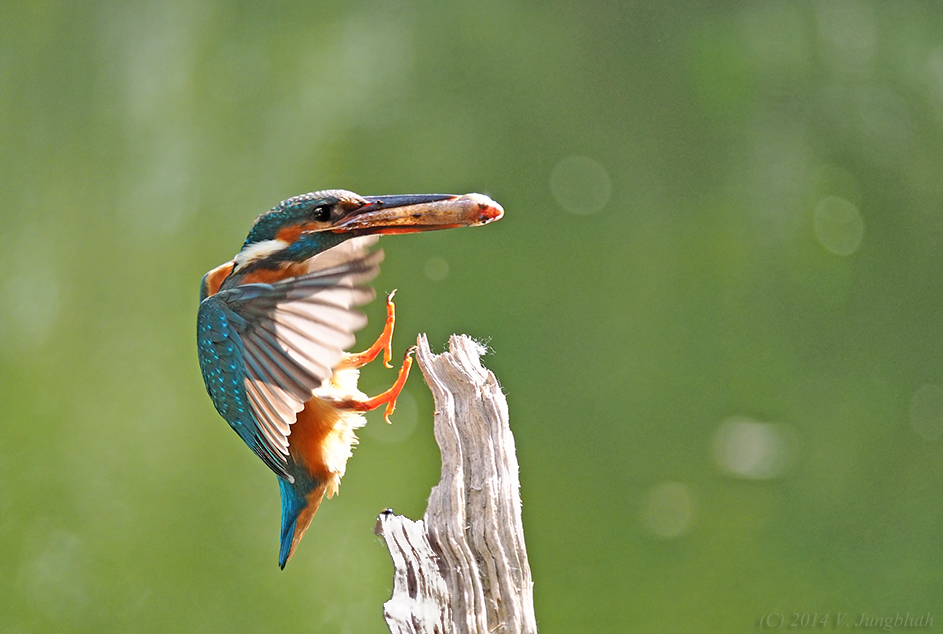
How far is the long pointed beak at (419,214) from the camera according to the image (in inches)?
53.6

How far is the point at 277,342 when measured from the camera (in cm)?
127

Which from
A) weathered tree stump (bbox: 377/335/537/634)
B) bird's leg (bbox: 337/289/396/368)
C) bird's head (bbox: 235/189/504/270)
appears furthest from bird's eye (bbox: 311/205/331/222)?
weathered tree stump (bbox: 377/335/537/634)

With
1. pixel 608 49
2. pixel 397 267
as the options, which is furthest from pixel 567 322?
pixel 608 49

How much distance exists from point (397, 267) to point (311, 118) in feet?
2.02

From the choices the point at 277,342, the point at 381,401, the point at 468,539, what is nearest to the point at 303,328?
the point at 277,342

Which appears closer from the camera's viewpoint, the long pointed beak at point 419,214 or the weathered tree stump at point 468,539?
the weathered tree stump at point 468,539

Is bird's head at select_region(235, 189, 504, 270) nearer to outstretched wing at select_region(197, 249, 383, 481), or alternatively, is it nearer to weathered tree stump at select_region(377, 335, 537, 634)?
outstretched wing at select_region(197, 249, 383, 481)

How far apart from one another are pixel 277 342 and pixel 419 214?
30 centimetres

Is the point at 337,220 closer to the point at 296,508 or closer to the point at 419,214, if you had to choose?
the point at 419,214

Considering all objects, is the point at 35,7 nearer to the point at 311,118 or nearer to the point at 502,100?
the point at 311,118

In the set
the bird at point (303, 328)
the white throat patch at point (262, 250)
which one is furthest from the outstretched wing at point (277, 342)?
the white throat patch at point (262, 250)

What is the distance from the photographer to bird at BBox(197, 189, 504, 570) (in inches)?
47.7

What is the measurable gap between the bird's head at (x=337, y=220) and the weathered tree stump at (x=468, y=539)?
26 cm

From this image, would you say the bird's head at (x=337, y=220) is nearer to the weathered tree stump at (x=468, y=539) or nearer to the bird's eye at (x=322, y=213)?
the bird's eye at (x=322, y=213)
